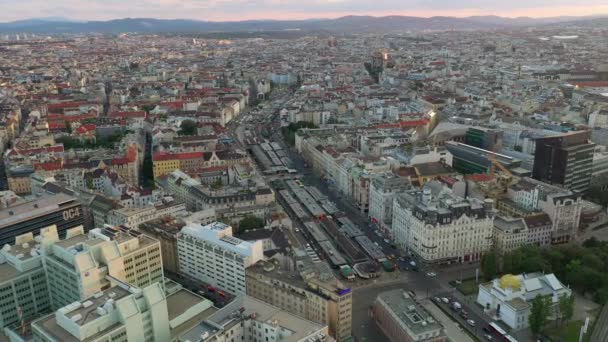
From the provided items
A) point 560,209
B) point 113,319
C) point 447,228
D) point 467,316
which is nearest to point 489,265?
point 447,228

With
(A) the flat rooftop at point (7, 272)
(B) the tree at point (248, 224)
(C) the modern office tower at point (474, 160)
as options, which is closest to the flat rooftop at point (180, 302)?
(A) the flat rooftop at point (7, 272)

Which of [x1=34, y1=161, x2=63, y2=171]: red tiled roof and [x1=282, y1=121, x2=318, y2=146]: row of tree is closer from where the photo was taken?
[x1=34, y1=161, x2=63, y2=171]: red tiled roof

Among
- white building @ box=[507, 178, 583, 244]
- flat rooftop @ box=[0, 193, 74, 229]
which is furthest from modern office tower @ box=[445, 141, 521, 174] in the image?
flat rooftop @ box=[0, 193, 74, 229]

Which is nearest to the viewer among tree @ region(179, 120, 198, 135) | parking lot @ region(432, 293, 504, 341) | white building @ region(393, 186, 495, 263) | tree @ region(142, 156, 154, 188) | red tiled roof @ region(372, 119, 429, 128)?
parking lot @ region(432, 293, 504, 341)

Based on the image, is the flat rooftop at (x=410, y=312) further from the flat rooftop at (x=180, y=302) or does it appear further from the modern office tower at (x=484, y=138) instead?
the modern office tower at (x=484, y=138)

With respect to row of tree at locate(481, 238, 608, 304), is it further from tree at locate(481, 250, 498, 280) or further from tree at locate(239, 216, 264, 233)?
tree at locate(239, 216, 264, 233)
